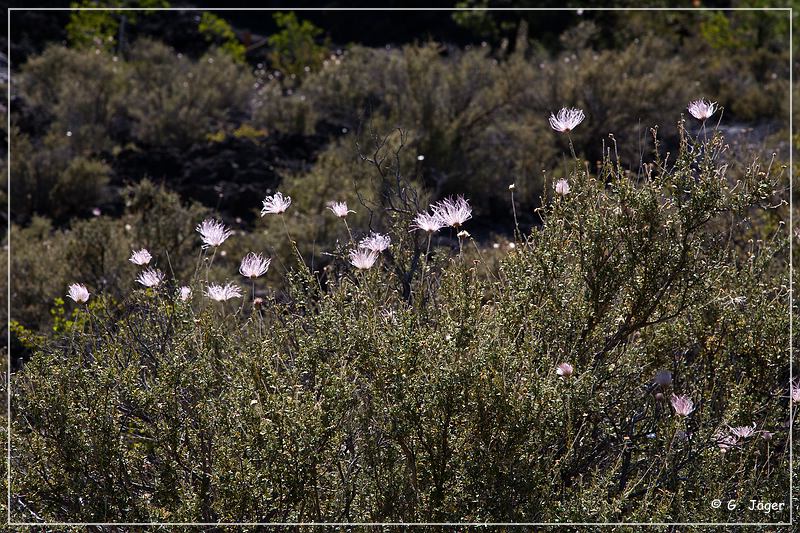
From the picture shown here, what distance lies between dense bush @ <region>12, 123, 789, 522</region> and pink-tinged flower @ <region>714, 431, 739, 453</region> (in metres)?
0.01

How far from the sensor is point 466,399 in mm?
2643

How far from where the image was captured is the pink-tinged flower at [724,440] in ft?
9.16

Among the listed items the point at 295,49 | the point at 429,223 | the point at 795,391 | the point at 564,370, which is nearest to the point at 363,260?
the point at 429,223

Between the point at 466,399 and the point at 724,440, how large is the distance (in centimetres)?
77

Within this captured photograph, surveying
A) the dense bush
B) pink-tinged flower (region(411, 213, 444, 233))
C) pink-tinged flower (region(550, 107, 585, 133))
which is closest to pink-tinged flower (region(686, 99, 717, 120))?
the dense bush

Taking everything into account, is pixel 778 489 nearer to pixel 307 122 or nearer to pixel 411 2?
pixel 307 122

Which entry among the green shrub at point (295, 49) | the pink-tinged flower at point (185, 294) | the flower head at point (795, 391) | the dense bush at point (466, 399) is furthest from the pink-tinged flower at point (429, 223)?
the green shrub at point (295, 49)

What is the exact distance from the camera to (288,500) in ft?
8.55

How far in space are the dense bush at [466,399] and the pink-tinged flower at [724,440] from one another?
0.01m

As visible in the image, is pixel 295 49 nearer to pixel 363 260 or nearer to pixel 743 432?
pixel 363 260

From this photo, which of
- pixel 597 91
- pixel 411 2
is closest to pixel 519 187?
pixel 597 91

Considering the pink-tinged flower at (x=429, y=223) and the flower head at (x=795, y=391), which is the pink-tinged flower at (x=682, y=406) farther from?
the pink-tinged flower at (x=429, y=223)

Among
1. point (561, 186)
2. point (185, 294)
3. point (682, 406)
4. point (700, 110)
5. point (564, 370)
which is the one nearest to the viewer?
point (564, 370)

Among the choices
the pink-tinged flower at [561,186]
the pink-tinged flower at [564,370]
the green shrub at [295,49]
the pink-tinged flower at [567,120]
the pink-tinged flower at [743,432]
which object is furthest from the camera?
the green shrub at [295,49]
